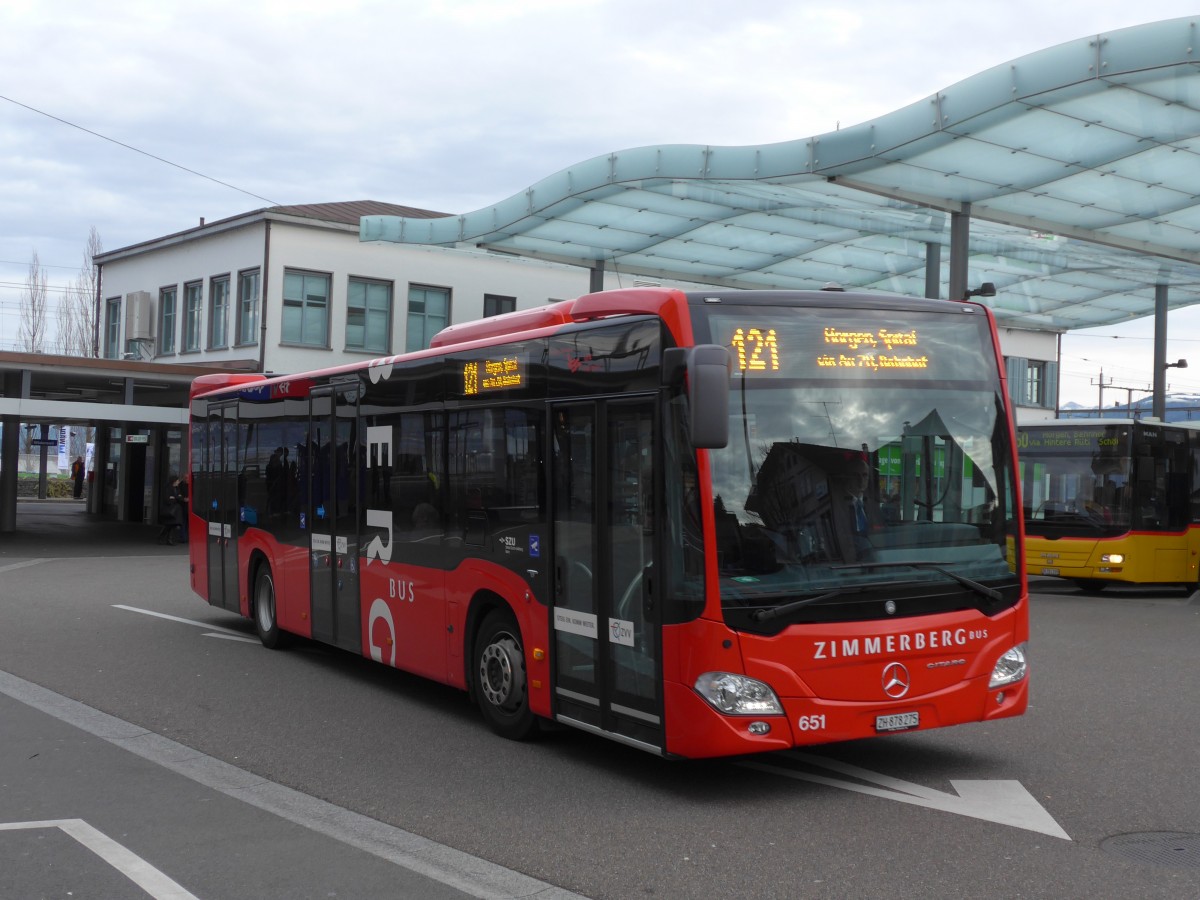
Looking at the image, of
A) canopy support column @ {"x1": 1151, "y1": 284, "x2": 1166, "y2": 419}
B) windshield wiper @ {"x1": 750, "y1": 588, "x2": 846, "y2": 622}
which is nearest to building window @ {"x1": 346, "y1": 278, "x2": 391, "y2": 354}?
canopy support column @ {"x1": 1151, "y1": 284, "x2": 1166, "y2": 419}

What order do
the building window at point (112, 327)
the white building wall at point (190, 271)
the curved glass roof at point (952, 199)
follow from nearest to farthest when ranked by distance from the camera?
the curved glass roof at point (952, 199) → the white building wall at point (190, 271) → the building window at point (112, 327)

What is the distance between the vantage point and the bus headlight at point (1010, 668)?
758cm

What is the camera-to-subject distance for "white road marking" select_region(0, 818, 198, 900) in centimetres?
554

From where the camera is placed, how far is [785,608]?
6.94 m

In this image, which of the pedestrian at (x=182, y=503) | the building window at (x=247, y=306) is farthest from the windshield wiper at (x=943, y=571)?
the building window at (x=247, y=306)

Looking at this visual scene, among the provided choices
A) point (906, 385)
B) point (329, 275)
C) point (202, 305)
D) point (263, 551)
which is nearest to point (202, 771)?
point (906, 385)

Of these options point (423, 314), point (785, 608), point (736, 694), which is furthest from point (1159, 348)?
point (736, 694)

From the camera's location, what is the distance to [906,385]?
7.57m

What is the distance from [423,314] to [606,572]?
31303mm

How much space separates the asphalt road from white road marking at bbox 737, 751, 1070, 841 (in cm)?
2

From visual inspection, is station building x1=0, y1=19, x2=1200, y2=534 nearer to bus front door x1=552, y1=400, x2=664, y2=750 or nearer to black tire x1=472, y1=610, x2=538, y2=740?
bus front door x1=552, y1=400, x2=664, y2=750

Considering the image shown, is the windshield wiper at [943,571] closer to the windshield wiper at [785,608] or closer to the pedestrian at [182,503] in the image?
the windshield wiper at [785,608]

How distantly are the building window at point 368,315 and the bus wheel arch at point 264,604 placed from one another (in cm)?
2344

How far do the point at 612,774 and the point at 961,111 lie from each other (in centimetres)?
1368
